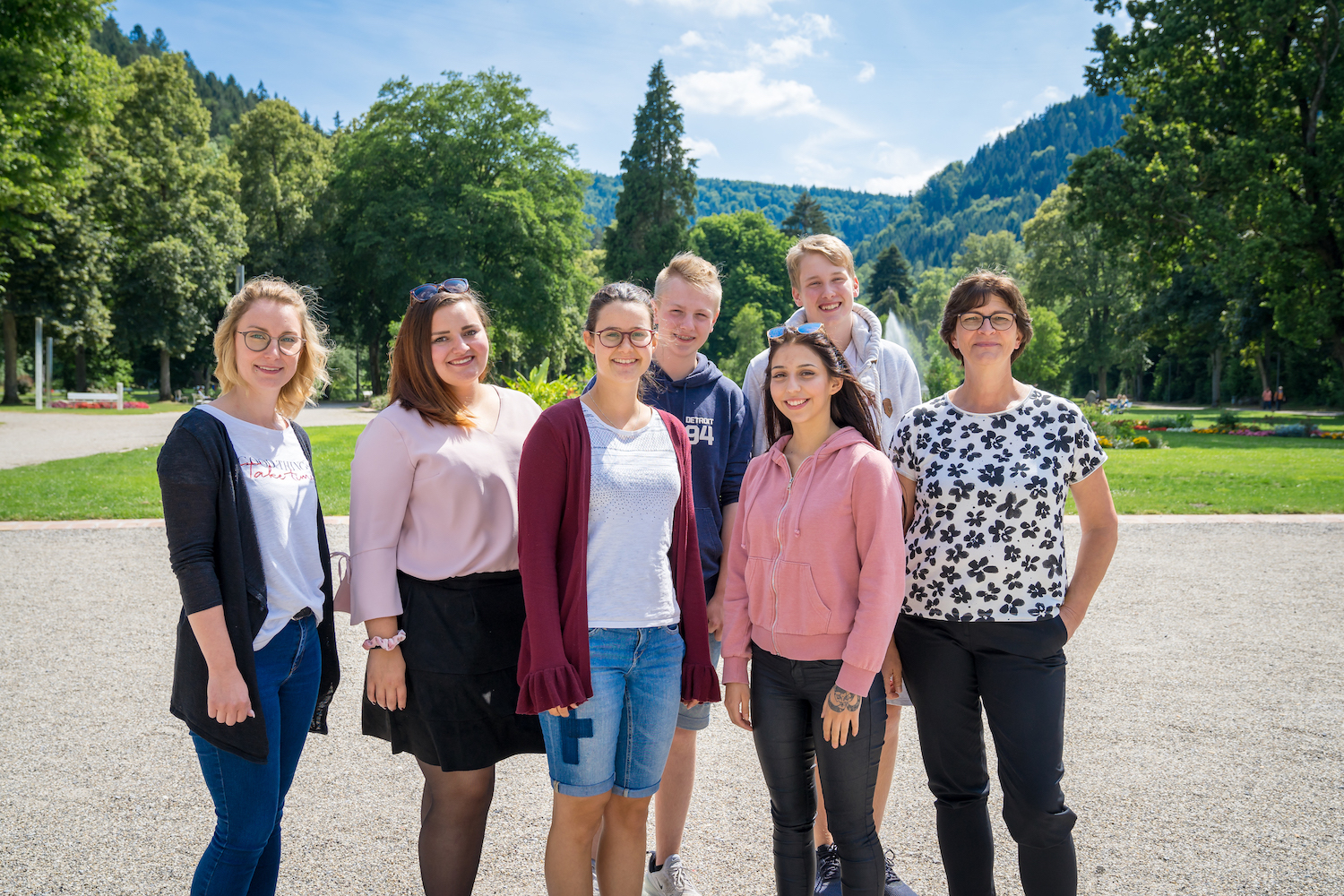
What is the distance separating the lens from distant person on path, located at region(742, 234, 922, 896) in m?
3.12

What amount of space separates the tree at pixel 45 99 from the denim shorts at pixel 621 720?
20.8 metres

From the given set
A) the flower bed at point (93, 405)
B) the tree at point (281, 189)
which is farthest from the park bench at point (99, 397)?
the tree at point (281, 189)

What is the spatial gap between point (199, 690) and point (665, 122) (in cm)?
4754

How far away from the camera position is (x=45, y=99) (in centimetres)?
1828

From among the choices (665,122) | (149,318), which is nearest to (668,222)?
(665,122)

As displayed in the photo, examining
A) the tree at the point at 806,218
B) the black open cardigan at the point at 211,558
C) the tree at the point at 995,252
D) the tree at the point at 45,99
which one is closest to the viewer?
the black open cardigan at the point at 211,558

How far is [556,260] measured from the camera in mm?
38344

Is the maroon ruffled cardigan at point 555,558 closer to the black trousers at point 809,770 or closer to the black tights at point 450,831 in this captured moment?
the black tights at point 450,831

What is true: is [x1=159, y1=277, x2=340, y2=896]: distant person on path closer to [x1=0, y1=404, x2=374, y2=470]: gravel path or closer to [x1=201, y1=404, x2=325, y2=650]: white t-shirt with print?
[x1=201, y1=404, x2=325, y2=650]: white t-shirt with print

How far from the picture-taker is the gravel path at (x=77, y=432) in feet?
54.2

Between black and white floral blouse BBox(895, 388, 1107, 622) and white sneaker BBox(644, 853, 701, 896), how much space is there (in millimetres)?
1330

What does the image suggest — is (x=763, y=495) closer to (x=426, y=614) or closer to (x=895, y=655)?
(x=895, y=655)

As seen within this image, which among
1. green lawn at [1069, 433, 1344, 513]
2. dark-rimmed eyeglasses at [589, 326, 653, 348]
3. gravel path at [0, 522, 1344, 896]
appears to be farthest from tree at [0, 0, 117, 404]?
green lawn at [1069, 433, 1344, 513]

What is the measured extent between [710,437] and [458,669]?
1.26 m
